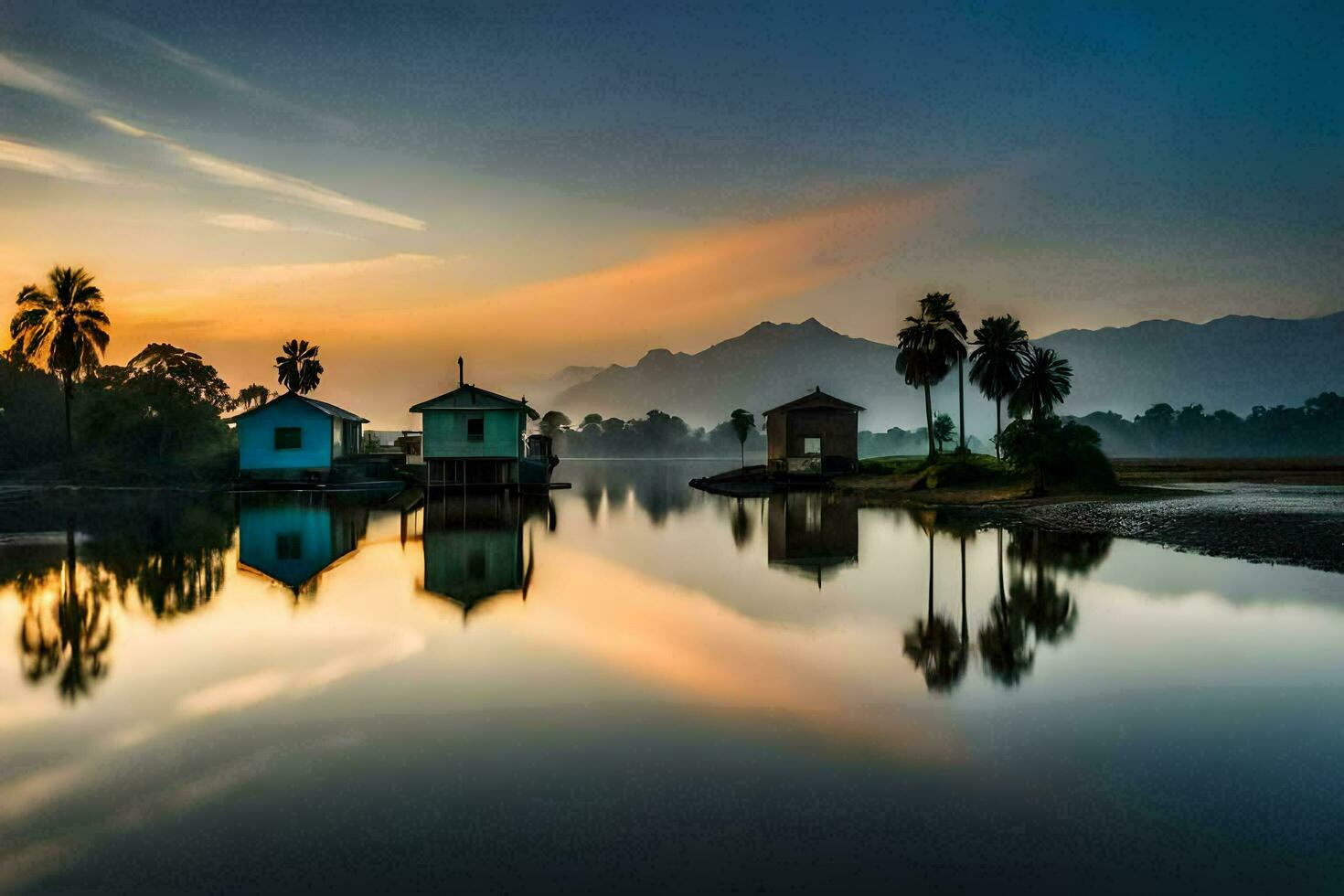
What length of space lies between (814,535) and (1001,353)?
152 ft

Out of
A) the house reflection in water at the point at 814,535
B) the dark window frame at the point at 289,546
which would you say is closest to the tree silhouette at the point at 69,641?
the dark window frame at the point at 289,546

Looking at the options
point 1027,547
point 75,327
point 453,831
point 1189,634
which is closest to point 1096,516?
point 1027,547

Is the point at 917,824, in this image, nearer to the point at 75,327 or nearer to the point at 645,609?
the point at 645,609

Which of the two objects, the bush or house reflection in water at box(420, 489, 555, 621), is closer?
house reflection in water at box(420, 489, 555, 621)

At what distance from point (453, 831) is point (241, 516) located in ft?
125

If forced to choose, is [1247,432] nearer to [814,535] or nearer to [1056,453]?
[1056,453]

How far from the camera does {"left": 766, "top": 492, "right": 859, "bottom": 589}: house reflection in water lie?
24938 mm

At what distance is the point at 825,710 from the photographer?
10.3 m

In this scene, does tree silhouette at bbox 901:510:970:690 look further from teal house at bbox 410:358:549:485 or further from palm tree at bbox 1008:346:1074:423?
palm tree at bbox 1008:346:1074:423

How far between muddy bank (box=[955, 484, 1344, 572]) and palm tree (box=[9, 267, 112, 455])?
75678 millimetres

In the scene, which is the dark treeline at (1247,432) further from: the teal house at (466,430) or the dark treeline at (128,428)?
the dark treeline at (128,428)

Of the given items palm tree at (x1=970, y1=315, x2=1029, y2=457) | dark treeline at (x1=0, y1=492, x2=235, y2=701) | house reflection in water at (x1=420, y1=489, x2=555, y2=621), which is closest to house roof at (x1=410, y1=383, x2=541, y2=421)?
house reflection in water at (x1=420, y1=489, x2=555, y2=621)

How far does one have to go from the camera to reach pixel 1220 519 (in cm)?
3253

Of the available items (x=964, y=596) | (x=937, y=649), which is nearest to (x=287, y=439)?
(x=964, y=596)
